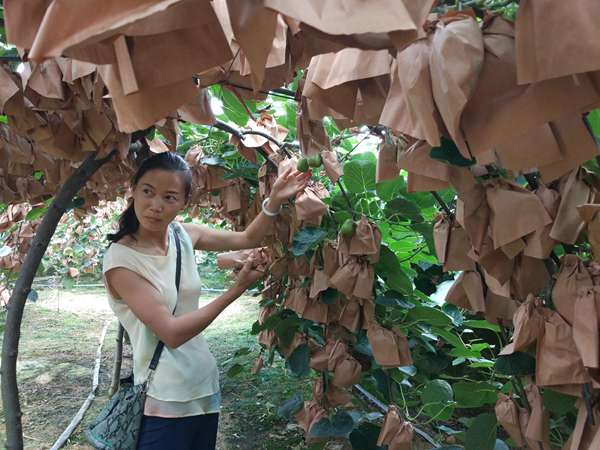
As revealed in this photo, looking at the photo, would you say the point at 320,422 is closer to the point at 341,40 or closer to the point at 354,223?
the point at 354,223

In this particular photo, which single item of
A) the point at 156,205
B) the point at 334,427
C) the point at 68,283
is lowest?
the point at 68,283

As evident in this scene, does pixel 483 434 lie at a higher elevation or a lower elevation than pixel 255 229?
lower

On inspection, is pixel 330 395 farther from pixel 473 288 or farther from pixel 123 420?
pixel 473 288

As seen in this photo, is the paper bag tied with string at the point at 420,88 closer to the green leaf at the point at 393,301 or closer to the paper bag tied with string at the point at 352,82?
the paper bag tied with string at the point at 352,82

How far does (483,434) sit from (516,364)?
0.90 feet

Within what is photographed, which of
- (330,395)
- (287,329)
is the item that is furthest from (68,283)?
(330,395)

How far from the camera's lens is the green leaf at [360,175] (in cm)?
100

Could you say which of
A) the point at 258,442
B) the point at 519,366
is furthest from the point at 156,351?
the point at 258,442

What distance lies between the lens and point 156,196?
1260 millimetres

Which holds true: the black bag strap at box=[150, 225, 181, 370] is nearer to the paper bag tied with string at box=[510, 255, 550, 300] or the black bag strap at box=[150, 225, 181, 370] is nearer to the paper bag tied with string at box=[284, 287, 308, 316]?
the paper bag tied with string at box=[284, 287, 308, 316]

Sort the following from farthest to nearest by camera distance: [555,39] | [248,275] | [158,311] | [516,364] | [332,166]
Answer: [248,275] → [158,311] → [332,166] → [516,364] → [555,39]

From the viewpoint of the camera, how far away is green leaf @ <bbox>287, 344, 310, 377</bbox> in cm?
147

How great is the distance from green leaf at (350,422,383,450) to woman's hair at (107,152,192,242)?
32.2 inches

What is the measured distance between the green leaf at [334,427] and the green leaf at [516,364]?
0.71m
